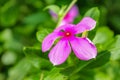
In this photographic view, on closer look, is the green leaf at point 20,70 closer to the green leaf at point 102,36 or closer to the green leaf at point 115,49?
the green leaf at point 102,36

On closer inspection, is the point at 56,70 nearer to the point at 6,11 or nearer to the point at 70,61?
the point at 70,61

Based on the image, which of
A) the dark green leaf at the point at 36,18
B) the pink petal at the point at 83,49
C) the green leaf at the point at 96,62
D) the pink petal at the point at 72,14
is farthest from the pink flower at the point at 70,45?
the dark green leaf at the point at 36,18

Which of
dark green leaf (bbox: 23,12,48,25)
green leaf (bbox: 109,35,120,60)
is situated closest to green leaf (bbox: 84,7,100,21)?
green leaf (bbox: 109,35,120,60)

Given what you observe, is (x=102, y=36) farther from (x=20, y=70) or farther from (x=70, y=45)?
(x=70, y=45)

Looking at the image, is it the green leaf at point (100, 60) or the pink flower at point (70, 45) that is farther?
the green leaf at point (100, 60)

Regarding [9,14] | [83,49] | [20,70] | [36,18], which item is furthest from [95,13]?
[9,14]

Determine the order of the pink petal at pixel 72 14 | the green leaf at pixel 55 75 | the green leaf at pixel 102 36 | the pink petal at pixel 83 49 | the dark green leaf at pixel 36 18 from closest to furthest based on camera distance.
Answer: the pink petal at pixel 83 49, the green leaf at pixel 55 75, the green leaf at pixel 102 36, the pink petal at pixel 72 14, the dark green leaf at pixel 36 18

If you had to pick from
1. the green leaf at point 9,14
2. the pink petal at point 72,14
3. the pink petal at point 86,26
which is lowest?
the pink petal at point 72,14
